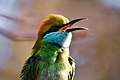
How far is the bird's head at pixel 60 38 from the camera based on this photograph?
152cm

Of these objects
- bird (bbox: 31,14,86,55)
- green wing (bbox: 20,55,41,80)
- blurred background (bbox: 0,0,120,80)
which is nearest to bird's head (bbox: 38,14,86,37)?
bird (bbox: 31,14,86,55)

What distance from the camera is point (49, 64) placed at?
1488 millimetres

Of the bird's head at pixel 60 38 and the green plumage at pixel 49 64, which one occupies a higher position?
the bird's head at pixel 60 38

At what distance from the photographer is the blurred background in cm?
275

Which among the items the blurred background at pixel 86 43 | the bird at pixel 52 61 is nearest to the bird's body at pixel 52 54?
the bird at pixel 52 61

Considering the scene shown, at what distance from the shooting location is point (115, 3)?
289cm

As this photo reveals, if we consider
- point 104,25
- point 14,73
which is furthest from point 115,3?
point 14,73

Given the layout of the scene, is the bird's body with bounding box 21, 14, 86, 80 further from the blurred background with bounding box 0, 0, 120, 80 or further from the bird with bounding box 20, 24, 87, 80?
the blurred background with bounding box 0, 0, 120, 80

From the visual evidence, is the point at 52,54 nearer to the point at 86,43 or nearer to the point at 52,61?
the point at 52,61

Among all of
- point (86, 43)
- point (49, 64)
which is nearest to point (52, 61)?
point (49, 64)

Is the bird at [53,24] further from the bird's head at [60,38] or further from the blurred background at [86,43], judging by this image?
the blurred background at [86,43]

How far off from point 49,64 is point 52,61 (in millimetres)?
17

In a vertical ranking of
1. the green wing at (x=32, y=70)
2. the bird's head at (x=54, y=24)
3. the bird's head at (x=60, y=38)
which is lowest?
the green wing at (x=32, y=70)

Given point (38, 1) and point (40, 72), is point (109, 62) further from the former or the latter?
point (40, 72)
